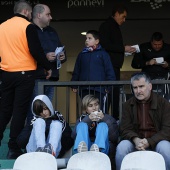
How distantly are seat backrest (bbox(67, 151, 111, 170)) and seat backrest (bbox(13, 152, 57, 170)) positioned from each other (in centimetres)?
17

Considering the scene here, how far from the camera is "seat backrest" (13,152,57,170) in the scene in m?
5.56

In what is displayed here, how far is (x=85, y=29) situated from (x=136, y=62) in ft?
10.3

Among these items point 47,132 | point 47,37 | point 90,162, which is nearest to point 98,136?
point 47,132

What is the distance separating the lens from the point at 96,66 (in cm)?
792

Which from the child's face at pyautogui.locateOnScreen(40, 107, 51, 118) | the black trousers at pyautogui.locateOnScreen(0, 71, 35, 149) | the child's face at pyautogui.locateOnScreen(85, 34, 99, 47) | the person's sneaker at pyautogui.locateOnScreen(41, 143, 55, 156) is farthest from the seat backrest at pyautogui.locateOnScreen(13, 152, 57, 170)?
the child's face at pyautogui.locateOnScreen(85, 34, 99, 47)

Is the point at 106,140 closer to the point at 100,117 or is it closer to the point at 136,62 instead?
the point at 100,117

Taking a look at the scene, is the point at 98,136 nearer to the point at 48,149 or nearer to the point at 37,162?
the point at 48,149

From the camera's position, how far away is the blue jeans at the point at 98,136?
6320mm

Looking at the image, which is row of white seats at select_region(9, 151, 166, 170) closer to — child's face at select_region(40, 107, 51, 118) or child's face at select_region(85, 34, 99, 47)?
child's face at select_region(40, 107, 51, 118)

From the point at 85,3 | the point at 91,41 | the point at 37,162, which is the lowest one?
the point at 37,162

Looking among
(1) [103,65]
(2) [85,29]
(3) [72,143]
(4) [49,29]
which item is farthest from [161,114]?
(2) [85,29]

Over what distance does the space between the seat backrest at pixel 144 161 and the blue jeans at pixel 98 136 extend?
2.37 feet

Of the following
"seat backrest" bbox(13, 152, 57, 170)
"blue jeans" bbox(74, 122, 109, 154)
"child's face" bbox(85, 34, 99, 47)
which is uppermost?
"child's face" bbox(85, 34, 99, 47)

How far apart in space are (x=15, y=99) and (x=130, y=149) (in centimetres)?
167
